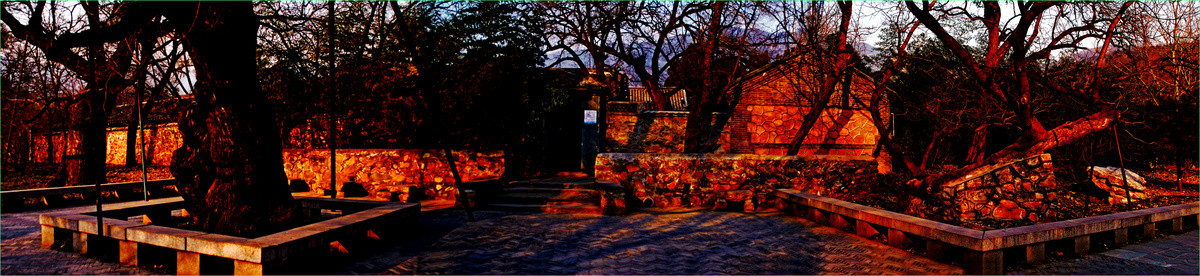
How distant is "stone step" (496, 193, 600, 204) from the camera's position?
9.47m

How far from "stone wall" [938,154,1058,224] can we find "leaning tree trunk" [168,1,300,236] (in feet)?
27.7

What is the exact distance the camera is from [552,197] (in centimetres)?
960

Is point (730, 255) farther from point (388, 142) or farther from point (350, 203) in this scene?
point (388, 142)

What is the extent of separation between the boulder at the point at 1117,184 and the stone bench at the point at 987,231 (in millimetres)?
3484

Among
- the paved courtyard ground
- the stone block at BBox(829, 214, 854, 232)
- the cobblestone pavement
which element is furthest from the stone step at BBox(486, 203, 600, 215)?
the cobblestone pavement

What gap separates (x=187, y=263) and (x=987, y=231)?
266 inches

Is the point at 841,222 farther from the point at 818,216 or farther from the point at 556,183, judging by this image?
the point at 556,183

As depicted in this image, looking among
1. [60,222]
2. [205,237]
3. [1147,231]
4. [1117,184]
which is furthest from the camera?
[1117,184]

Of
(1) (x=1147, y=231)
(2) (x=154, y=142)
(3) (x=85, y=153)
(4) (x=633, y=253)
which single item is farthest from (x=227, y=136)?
(2) (x=154, y=142)

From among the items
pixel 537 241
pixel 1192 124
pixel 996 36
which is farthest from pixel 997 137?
pixel 537 241

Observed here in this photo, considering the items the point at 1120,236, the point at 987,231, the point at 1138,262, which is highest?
the point at 987,231

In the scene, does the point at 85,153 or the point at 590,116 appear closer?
the point at 85,153

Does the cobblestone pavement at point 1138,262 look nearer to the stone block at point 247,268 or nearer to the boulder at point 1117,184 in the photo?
the boulder at point 1117,184

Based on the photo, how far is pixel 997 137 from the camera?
16.1m
